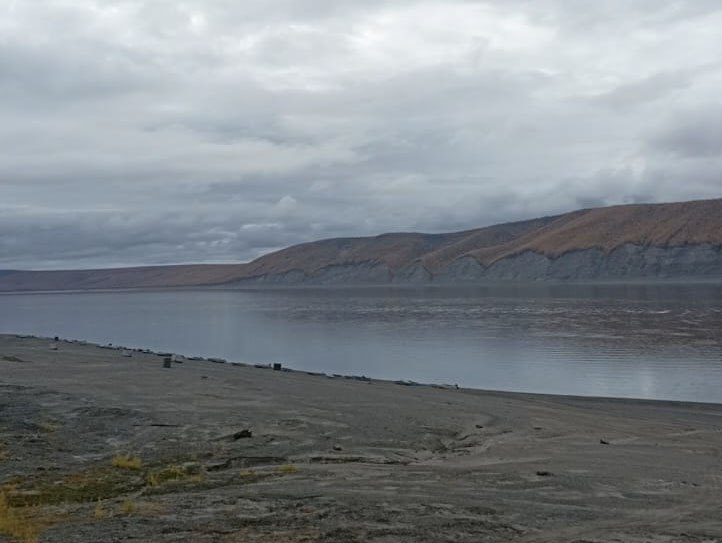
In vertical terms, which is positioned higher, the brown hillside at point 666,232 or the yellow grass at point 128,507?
the brown hillside at point 666,232

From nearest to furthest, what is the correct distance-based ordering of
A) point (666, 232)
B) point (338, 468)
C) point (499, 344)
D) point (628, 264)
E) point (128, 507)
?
point (128, 507), point (338, 468), point (499, 344), point (628, 264), point (666, 232)

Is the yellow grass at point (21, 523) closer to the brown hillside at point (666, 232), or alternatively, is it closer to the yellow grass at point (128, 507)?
the yellow grass at point (128, 507)

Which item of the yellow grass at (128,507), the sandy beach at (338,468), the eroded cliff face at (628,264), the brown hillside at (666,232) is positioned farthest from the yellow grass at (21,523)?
the brown hillside at (666,232)

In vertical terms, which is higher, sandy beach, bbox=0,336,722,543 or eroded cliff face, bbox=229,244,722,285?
eroded cliff face, bbox=229,244,722,285

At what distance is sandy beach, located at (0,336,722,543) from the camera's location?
898 centimetres

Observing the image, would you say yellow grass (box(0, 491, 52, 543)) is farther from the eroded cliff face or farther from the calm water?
the eroded cliff face

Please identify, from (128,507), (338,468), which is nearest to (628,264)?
(338,468)

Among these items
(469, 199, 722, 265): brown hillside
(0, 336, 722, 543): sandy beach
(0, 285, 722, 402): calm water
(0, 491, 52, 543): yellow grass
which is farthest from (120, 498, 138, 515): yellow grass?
(469, 199, 722, 265): brown hillside

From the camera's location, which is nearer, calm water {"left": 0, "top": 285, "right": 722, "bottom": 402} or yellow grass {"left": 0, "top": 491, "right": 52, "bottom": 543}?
yellow grass {"left": 0, "top": 491, "right": 52, "bottom": 543}

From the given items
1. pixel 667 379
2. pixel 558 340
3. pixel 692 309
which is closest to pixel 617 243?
pixel 692 309

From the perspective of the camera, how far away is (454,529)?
28.9 ft

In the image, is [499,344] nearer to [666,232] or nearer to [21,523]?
[21,523]

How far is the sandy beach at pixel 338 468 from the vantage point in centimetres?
898

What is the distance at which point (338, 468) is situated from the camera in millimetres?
12617
